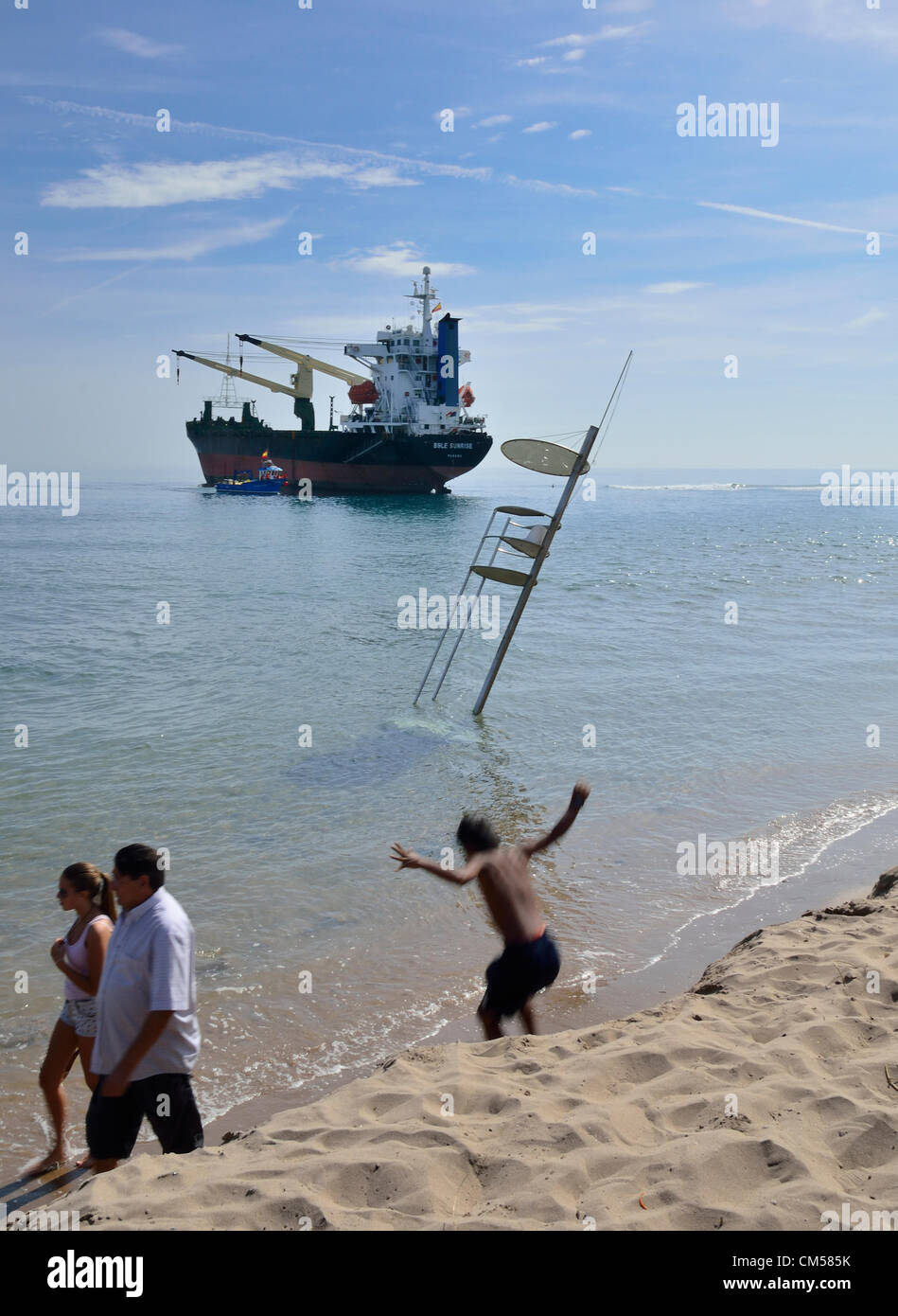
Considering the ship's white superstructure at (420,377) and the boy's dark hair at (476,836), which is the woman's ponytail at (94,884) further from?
the ship's white superstructure at (420,377)

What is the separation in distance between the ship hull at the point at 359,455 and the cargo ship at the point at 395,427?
6 centimetres

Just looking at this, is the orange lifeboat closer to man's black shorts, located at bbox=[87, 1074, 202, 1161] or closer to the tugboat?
the tugboat

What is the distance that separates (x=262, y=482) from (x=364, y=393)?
34.3 feet

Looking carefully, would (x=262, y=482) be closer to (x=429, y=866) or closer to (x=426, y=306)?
(x=426, y=306)

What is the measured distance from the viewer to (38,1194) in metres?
3.82

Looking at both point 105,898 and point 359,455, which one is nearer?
point 105,898

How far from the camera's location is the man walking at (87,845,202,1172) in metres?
3.21

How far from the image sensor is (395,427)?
61406 mm

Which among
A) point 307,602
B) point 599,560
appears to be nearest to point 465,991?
point 307,602

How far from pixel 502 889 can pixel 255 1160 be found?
153cm

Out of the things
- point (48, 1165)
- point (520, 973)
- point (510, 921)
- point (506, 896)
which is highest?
point (506, 896)

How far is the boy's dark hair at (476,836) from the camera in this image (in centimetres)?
423

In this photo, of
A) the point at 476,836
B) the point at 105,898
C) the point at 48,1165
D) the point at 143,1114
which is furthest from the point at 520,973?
the point at 48,1165

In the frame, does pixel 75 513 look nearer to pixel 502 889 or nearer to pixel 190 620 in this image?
pixel 190 620
